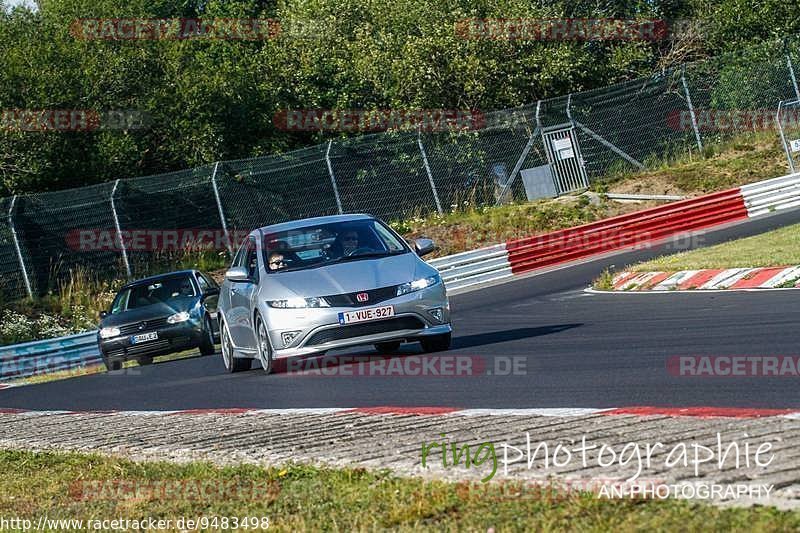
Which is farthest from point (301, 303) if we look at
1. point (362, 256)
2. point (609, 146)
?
point (609, 146)

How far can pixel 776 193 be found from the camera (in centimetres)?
2925

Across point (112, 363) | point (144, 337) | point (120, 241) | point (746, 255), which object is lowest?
point (746, 255)

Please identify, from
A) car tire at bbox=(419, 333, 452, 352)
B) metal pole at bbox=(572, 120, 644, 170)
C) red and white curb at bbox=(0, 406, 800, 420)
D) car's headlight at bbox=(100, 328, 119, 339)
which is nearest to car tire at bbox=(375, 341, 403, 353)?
car tire at bbox=(419, 333, 452, 352)

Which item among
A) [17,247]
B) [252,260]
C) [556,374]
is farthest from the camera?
[17,247]

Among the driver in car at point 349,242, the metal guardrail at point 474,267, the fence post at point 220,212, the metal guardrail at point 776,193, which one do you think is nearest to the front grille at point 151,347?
the driver in car at point 349,242

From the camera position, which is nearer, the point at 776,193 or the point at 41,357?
the point at 41,357

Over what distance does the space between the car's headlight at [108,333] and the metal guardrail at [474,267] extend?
8.89m

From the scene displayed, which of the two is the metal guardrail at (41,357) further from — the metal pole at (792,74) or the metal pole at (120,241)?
the metal pole at (792,74)

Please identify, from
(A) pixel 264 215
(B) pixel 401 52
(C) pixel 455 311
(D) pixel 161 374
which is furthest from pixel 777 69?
(D) pixel 161 374

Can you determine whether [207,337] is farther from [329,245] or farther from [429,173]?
[429,173]

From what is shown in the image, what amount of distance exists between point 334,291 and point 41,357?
1338cm

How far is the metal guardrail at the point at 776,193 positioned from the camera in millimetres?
29188

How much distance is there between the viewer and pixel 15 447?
976 cm

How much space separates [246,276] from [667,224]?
57.3ft
